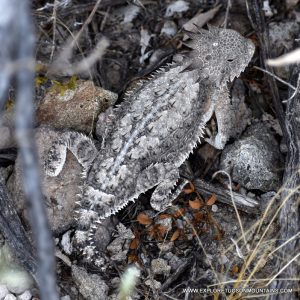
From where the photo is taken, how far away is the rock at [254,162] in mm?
3898

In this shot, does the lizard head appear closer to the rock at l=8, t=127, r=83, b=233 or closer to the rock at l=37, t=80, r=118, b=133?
the rock at l=37, t=80, r=118, b=133

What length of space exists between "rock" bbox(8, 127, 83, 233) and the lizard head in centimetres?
123

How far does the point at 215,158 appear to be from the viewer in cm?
412

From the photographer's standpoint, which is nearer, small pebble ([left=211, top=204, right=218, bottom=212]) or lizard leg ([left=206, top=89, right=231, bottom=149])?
small pebble ([left=211, top=204, right=218, bottom=212])

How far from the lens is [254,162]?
3928mm

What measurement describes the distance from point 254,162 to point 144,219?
955 millimetres

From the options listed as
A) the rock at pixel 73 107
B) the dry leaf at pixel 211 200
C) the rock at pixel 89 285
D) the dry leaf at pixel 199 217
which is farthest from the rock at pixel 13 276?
the dry leaf at pixel 211 200

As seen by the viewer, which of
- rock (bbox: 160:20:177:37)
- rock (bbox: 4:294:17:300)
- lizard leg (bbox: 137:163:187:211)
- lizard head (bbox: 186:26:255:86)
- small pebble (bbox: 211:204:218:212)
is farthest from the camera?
rock (bbox: 160:20:177:37)

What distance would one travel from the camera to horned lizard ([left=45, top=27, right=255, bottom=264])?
366cm

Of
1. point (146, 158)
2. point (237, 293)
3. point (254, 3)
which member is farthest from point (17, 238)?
point (254, 3)

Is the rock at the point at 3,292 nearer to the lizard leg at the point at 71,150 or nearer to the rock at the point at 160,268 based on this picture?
the lizard leg at the point at 71,150

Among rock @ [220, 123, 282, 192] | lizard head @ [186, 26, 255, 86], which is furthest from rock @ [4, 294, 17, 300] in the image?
lizard head @ [186, 26, 255, 86]

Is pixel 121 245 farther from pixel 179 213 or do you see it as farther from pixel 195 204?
pixel 195 204

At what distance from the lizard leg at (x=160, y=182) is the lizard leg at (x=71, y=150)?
1.39 ft
